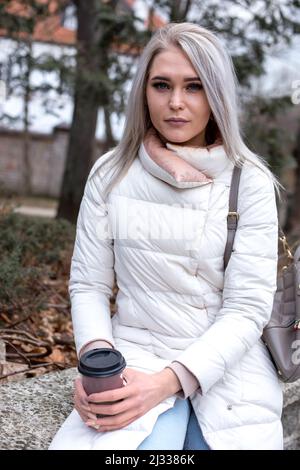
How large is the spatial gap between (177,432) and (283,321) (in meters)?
0.59

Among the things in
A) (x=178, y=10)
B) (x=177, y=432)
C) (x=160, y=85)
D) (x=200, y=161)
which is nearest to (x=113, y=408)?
(x=177, y=432)

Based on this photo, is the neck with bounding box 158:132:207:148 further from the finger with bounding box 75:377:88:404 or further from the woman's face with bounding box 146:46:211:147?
the finger with bounding box 75:377:88:404

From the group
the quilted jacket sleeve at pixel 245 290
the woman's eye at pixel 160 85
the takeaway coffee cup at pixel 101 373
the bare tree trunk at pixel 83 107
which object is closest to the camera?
the takeaway coffee cup at pixel 101 373

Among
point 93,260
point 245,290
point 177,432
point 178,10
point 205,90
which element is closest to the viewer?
point 177,432

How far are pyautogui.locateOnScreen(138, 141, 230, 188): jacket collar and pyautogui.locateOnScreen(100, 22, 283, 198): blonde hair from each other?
0.04 m

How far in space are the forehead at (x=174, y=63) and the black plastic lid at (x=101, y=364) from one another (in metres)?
0.98

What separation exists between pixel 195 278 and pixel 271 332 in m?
0.36

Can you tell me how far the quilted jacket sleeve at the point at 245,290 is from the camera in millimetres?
1826

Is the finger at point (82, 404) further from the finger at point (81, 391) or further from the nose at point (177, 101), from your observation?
the nose at point (177, 101)

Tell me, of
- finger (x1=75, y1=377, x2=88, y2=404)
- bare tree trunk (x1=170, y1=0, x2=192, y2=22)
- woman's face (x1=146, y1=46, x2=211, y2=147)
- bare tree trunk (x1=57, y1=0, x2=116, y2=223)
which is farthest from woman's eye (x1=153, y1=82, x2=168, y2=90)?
bare tree trunk (x1=170, y1=0, x2=192, y2=22)

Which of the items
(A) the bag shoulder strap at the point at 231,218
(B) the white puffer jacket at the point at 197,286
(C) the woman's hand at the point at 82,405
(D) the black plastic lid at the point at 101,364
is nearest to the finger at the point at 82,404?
(C) the woman's hand at the point at 82,405

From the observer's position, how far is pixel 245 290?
1.92 meters

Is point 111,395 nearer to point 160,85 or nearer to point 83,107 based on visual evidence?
point 160,85

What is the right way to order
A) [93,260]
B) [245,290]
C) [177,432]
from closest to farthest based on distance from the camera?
[177,432] → [245,290] → [93,260]
